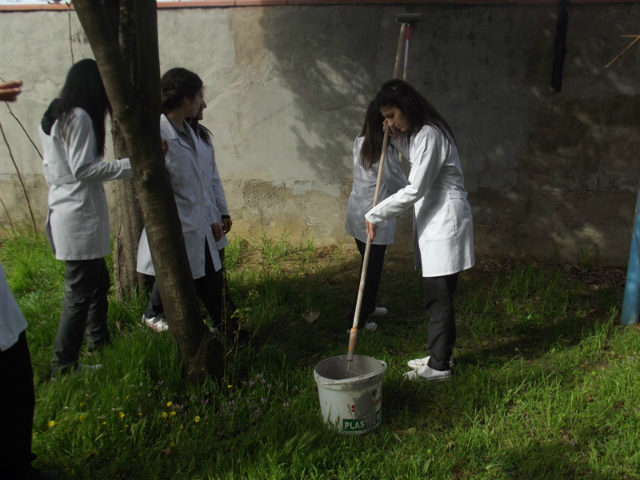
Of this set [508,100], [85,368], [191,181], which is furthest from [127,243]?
[508,100]

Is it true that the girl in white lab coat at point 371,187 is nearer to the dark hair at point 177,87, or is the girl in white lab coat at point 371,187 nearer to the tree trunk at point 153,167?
the dark hair at point 177,87

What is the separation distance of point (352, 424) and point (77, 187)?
2.07 m

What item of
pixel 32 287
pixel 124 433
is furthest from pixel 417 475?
pixel 32 287

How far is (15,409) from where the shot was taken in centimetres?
229

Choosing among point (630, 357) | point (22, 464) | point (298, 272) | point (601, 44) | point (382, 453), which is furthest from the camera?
point (298, 272)

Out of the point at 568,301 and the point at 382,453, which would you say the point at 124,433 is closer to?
the point at 382,453

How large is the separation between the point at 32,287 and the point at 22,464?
3.01 meters

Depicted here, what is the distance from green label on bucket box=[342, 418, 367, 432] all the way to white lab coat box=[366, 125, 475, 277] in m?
0.99

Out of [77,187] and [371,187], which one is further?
[371,187]

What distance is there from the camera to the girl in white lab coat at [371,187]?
3.80m

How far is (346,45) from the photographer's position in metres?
5.36

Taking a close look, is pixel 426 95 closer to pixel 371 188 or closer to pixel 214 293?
pixel 371 188

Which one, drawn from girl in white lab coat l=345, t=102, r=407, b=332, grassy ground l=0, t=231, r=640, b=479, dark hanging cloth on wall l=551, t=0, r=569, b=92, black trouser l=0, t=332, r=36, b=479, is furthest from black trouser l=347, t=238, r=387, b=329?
dark hanging cloth on wall l=551, t=0, r=569, b=92

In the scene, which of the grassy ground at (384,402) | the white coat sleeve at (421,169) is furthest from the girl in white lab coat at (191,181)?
the white coat sleeve at (421,169)
